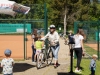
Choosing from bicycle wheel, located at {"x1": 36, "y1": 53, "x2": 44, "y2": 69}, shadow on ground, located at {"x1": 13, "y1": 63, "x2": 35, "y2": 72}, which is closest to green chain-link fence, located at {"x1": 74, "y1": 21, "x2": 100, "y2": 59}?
shadow on ground, located at {"x1": 13, "y1": 63, "x2": 35, "y2": 72}

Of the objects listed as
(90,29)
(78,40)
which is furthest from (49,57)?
(90,29)

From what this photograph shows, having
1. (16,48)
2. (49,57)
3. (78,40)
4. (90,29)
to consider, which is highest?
(90,29)

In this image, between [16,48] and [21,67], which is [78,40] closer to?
[21,67]

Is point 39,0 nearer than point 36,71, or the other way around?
point 36,71

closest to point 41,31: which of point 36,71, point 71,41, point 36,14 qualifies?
point 36,14

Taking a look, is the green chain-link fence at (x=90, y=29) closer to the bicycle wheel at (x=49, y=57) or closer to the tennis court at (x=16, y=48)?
the bicycle wheel at (x=49, y=57)

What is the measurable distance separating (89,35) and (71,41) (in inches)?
284

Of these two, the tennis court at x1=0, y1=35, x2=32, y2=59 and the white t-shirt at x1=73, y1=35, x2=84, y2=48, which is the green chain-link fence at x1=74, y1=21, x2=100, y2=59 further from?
the white t-shirt at x1=73, y1=35, x2=84, y2=48

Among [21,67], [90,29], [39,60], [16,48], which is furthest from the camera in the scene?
[16,48]

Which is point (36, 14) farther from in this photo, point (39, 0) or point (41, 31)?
point (39, 0)

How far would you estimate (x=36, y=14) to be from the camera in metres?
17.6

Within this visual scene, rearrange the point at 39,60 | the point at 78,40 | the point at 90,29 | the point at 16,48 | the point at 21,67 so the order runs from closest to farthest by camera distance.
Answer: the point at 78,40 < the point at 39,60 < the point at 21,67 < the point at 90,29 < the point at 16,48

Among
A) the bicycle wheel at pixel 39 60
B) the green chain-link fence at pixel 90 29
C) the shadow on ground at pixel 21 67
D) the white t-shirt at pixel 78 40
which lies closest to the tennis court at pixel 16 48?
the green chain-link fence at pixel 90 29

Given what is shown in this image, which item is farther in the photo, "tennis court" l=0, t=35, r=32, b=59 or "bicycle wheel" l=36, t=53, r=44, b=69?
"tennis court" l=0, t=35, r=32, b=59
